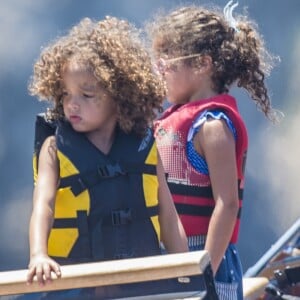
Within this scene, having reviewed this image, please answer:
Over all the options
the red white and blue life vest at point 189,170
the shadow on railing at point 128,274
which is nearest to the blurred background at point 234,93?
the red white and blue life vest at point 189,170

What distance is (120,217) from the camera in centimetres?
295

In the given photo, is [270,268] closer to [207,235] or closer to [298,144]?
[298,144]

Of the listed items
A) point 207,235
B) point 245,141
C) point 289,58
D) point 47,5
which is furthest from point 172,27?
point 289,58

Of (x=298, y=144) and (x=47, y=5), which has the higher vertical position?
(x=47, y=5)

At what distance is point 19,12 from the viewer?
4391 millimetres

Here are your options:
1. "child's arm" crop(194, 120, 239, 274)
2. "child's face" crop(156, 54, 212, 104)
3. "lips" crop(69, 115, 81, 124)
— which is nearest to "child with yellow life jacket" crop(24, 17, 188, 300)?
"lips" crop(69, 115, 81, 124)

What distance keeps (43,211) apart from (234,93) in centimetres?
203

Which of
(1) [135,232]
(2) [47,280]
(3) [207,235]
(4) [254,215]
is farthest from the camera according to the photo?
(4) [254,215]

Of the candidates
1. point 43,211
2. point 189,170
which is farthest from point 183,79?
point 43,211

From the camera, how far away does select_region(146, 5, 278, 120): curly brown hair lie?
3.41 meters

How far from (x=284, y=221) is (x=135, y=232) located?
6.29 ft

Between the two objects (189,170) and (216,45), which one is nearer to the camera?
(189,170)

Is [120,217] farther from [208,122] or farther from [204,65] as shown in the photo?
[204,65]

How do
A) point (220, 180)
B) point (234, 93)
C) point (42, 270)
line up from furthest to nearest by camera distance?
1. point (234, 93)
2. point (220, 180)
3. point (42, 270)
